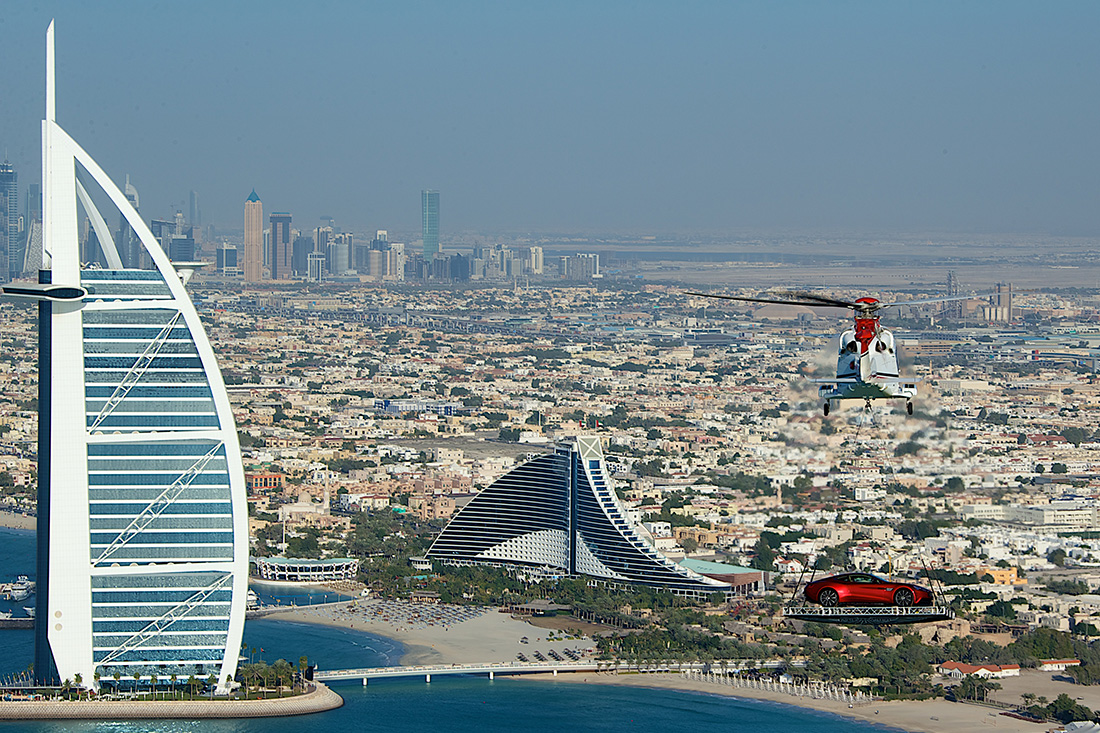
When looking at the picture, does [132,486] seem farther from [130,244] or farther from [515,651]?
[130,244]

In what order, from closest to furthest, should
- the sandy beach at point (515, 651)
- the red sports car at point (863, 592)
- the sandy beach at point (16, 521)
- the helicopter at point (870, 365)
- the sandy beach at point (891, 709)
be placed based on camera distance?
the red sports car at point (863, 592) < the helicopter at point (870, 365) < the sandy beach at point (891, 709) < the sandy beach at point (515, 651) < the sandy beach at point (16, 521)

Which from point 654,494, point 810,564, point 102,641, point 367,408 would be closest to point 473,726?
point 102,641

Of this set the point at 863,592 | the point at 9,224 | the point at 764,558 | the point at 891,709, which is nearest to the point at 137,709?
A: the point at 891,709

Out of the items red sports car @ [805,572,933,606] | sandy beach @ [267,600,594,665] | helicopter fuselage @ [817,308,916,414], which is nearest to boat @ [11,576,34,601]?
sandy beach @ [267,600,594,665]

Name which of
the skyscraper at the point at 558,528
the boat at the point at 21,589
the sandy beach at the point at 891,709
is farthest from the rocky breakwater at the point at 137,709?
the skyscraper at the point at 558,528

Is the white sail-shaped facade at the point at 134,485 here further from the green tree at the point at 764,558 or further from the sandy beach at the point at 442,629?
the green tree at the point at 764,558

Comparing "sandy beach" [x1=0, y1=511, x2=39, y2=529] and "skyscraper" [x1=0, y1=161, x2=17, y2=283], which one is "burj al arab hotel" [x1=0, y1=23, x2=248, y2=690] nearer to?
"sandy beach" [x1=0, y1=511, x2=39, y2=529]
